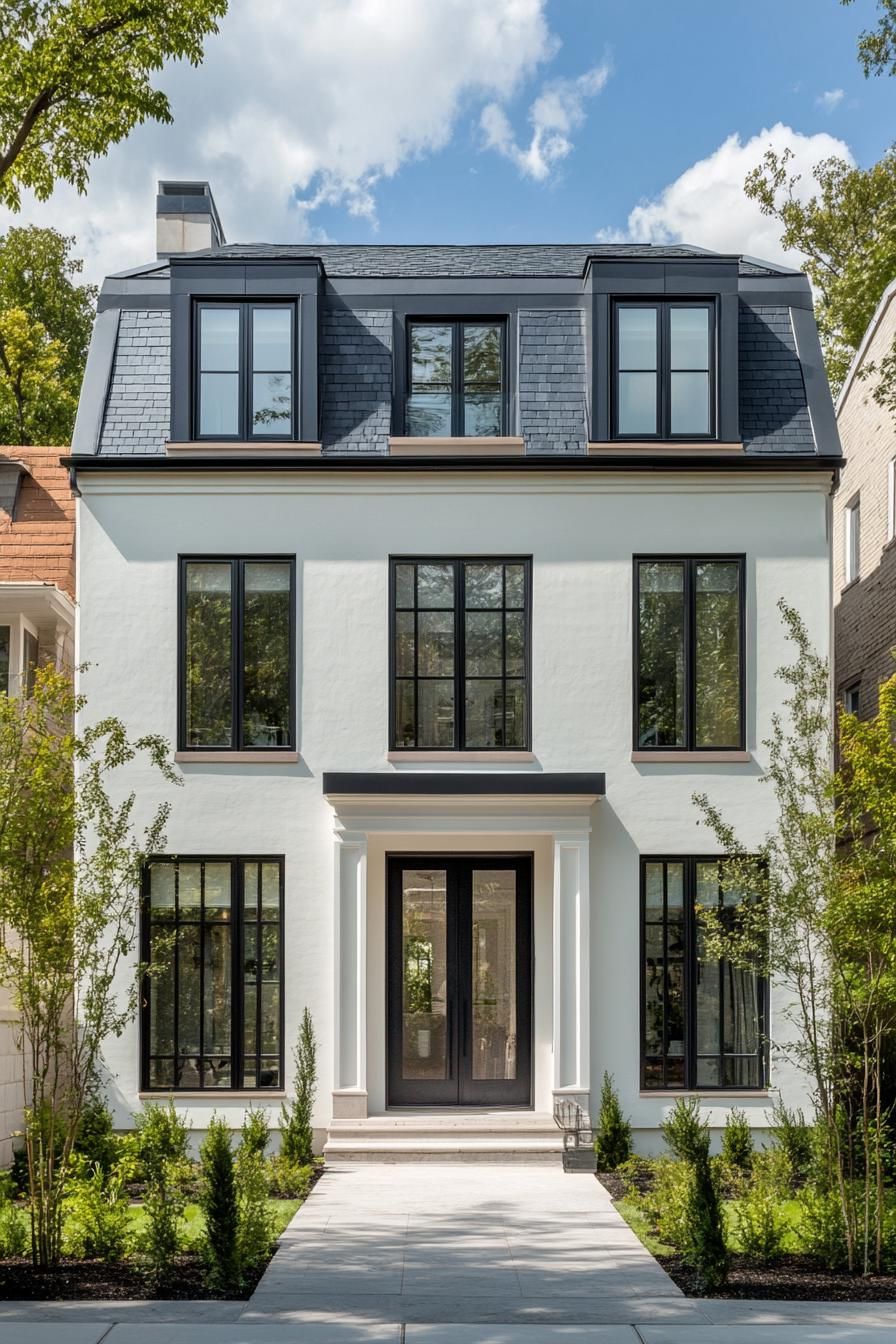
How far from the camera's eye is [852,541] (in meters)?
22.3

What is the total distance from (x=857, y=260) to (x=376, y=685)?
12826mm

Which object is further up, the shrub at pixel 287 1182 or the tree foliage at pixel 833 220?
the tree foliage at pixel 833 220

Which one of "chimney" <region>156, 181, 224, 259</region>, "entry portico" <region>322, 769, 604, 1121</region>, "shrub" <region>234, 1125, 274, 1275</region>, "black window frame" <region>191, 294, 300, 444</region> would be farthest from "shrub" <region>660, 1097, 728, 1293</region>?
"chimney" <region>156, 181, 224, 259</region>

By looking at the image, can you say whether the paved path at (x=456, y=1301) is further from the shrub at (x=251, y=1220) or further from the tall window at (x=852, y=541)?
the tall window at (x=852, y=541)

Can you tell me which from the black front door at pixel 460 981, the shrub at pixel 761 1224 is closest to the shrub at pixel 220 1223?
the shrub at pixel 761 1224

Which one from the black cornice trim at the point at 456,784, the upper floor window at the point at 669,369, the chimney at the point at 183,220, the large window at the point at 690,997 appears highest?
the chimney at the point at 183,220

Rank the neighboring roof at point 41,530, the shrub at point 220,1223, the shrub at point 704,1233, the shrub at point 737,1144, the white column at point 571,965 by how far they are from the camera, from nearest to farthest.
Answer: the shrub at point 220,1223
the shrub at point 704,1233
the shrub at point 737,1144
the white column at point 571,965
the neighboring roof at point 41,530

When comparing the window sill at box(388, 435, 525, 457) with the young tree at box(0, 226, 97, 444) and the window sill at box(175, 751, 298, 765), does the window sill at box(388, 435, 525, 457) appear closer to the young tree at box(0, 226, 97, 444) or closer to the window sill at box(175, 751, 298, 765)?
the window sill at box(175, 751, 298, 765)

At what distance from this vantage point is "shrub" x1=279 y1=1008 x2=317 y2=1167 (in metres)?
14.6

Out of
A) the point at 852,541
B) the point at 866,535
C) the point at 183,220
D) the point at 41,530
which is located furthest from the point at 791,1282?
the point at 183,220

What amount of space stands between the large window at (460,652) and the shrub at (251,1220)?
5677mm

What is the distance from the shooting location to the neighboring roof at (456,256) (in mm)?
17438

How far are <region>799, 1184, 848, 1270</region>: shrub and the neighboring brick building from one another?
9.84 m

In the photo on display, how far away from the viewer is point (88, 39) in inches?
476
